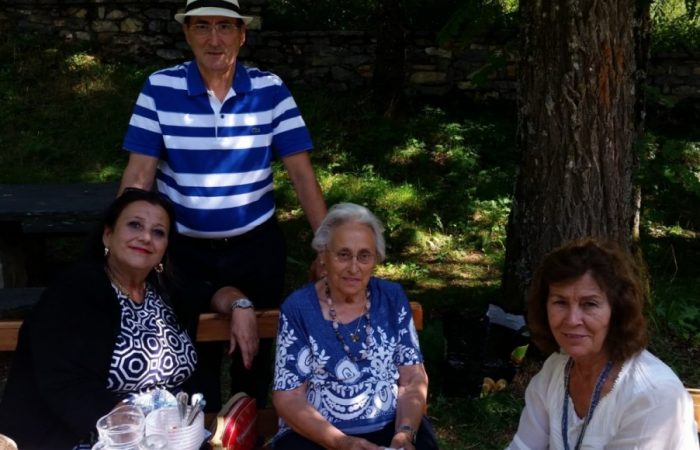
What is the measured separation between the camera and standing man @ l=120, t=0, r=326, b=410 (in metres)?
2.76

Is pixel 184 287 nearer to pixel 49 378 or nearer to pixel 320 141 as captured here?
pixel 49 378

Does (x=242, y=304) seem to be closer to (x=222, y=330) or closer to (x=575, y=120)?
(x=222, y=330)

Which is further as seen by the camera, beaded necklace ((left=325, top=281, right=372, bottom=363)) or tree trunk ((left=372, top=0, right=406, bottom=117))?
→ tree trunk ((left=372, top=0, right=406, bottom=117))

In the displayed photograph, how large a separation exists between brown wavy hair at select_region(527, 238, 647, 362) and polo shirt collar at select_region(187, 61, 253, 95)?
131 centimetres

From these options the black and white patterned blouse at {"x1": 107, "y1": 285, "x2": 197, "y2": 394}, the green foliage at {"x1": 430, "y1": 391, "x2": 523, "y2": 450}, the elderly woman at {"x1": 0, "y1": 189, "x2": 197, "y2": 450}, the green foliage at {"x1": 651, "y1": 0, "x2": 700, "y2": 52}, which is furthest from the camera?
the green foliage at {"x1": 651, "y1": 0, "x2": 700, "y2": 52}

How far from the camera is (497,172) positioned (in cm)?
699

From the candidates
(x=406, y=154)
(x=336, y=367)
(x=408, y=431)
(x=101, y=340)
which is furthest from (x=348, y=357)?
(x=406, y=154)

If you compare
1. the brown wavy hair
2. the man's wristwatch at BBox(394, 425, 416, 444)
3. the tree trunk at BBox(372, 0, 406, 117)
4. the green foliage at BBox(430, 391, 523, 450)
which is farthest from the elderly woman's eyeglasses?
the tree trunk at BBox(372, 0, 406, 117)

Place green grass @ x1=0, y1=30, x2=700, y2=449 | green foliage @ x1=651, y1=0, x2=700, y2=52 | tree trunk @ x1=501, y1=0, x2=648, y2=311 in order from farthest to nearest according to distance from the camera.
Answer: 1. green foliage @ x1=651, y1=0, x2=700, y2=52
2. green grass @ x1=0, y1=30, x2=700, y2=449
3. tree trunk @ x1=501, y1=0, x2=648, y2=311

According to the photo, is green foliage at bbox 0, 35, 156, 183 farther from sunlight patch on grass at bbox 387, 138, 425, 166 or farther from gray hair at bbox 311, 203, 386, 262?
gray hair at bbox 311, 203, 386, 262

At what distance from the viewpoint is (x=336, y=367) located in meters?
2.61

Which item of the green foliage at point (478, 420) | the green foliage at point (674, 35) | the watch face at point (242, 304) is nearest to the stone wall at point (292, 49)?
the green foliage at point (674, 35)

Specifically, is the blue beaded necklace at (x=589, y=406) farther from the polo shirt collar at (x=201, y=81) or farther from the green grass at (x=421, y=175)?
the green grass at (x=421, y=175)

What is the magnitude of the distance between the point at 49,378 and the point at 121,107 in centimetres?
645
